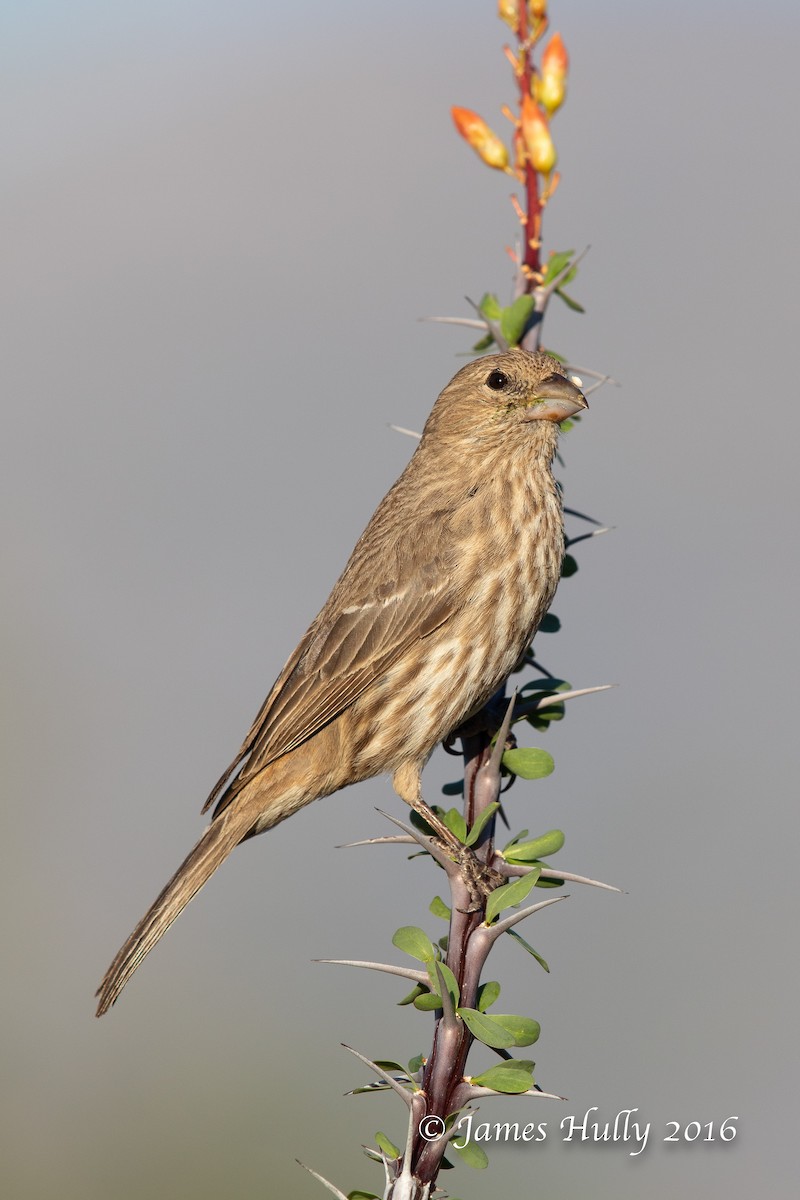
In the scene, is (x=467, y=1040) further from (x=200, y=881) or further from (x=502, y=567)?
(x=502, y=567)

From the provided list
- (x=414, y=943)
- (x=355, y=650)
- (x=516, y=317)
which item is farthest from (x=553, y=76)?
(x=414, y=943)

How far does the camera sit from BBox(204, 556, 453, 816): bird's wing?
199 inches

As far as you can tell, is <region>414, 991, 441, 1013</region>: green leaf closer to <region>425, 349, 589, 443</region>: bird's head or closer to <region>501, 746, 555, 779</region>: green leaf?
<region>501, 746, 555, 779</region>: green leaf

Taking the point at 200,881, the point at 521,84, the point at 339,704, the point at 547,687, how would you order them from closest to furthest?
the point at 521,84 → the point at 547,687 → the point at 200,881 → the point at 339,704

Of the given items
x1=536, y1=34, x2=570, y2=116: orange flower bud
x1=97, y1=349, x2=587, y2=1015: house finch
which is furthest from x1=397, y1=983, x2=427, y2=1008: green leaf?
x1=536, y1=34, x2=570, y2=116: orange flower bud

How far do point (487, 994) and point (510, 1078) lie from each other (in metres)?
0.39

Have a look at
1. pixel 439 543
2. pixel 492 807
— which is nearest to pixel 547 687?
pixel 492 807

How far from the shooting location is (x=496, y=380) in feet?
16.8

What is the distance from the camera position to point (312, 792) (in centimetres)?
517

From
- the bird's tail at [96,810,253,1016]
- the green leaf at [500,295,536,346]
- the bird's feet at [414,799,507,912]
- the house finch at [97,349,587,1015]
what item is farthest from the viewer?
the house finch at [97,349,587,1015]

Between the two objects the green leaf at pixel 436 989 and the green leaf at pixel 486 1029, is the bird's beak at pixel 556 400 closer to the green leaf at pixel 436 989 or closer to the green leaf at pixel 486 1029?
the green leaf at pixel 436 989

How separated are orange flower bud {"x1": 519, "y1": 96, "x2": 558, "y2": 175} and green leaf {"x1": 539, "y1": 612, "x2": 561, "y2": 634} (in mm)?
1729

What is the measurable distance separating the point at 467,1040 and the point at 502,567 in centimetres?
218

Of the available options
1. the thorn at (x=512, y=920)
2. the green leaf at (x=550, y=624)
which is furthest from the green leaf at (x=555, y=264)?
the thorn at (x=512, y=920)
